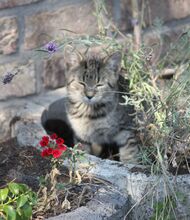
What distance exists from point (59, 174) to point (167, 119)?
0.69m

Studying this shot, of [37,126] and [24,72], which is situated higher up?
[24,72]

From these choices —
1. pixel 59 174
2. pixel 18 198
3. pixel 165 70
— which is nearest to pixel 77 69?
pixel 165 70

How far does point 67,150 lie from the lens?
3410mm

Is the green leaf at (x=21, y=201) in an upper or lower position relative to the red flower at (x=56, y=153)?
lower

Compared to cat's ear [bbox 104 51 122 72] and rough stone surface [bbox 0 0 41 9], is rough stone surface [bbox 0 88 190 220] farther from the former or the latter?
rough stone surface [bbox 0 0 41 9]

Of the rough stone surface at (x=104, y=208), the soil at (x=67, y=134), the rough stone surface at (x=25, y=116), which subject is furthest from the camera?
the soil at (x=67, y=134)

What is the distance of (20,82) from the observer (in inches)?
175

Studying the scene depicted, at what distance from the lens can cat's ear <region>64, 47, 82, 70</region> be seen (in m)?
4.24

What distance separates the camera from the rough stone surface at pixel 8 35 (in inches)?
168

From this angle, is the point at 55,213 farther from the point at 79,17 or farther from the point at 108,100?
the point at 79,17

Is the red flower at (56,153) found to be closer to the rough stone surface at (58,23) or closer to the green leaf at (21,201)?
the green leaf at (21,201)

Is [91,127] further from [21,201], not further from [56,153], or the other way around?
[21,201]

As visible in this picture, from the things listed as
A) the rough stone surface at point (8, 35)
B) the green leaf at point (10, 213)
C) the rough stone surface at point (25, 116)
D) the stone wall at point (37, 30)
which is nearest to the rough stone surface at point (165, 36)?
the stone wall at point (37, 30)

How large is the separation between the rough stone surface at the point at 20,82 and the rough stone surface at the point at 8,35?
0.34ft
